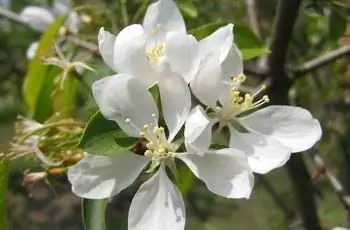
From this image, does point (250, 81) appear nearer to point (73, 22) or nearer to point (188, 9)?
point (73, 22)

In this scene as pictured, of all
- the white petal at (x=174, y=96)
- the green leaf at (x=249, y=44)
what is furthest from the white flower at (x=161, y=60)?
the green leaf at (x=249, y=44)

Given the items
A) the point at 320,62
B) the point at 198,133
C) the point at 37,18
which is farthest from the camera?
the point at 37,18

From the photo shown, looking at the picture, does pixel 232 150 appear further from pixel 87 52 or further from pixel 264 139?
pixel 87 52

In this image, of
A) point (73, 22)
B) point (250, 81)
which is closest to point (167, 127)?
point (73, 22)

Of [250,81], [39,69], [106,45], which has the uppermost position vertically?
[106,45]

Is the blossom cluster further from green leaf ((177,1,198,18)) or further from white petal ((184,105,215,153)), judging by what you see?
green leaf ((177,1,198,18))

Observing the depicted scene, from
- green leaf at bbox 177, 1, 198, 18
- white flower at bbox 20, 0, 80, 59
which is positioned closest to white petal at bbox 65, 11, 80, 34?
white flower at bbox 20, 0, 80, 59
